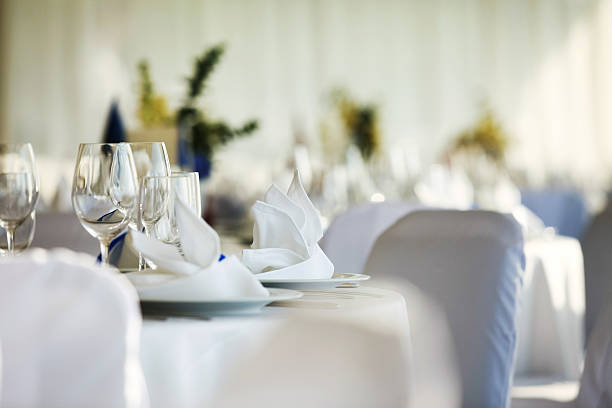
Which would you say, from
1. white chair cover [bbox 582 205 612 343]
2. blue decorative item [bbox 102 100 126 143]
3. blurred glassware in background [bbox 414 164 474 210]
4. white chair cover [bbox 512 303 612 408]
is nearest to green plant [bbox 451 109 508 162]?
blurred glassware in background [bbox 414 164 474 210]

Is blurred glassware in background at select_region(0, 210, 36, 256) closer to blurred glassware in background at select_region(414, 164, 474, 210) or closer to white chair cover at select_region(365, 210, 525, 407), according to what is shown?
white chair cover at select_region(365, 210, 525, 407)

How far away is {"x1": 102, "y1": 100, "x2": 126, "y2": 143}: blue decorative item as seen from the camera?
3.35m

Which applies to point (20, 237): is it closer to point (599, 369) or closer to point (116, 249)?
point (116, 249)

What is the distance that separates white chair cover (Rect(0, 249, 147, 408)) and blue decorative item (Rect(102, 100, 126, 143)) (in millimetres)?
2634

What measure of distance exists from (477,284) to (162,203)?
2.41 feet

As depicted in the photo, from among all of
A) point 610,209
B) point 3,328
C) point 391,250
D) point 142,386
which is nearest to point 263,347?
point 142,386

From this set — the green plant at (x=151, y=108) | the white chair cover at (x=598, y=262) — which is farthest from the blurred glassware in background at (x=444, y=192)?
the white chair cover at (x=598, y=262)

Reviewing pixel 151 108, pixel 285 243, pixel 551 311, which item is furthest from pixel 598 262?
pixel 151 108

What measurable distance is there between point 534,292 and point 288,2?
5673 mm

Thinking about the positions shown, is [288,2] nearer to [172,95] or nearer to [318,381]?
[172,95]

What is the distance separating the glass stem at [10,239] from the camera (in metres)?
1.33

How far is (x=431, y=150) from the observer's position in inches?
344

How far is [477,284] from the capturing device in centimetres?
172

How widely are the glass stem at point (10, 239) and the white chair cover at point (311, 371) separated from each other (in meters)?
0.52
